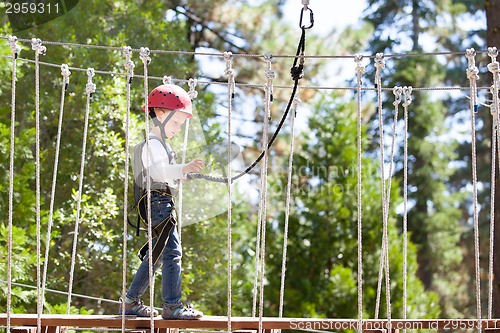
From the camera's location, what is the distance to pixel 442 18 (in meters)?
11.4

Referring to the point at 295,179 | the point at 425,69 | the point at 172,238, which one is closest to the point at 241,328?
the point at 172,238

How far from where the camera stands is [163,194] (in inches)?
100

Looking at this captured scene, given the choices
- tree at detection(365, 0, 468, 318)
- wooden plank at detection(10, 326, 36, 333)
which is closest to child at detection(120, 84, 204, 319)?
wooden plank at detection(10, 326, 36, 333)

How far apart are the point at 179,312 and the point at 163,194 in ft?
1.31

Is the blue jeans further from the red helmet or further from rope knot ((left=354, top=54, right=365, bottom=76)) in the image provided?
rope knot ((left=354, top=54, right=365, bottom=76))

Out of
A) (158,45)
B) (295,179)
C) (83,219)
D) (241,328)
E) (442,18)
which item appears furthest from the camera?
(442,18)

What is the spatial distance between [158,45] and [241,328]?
4071mm

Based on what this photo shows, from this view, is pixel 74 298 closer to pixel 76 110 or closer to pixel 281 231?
pixel 76 110

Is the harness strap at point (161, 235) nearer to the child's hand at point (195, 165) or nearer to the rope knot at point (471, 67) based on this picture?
the child's hand at point (195, 165)

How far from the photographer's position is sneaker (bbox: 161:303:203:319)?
2.40m

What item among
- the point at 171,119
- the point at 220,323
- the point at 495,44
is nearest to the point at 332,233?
the point at 495,44

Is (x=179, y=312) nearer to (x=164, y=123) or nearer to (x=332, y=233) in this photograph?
(x=164, y=123)

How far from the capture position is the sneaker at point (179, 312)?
2402 mm

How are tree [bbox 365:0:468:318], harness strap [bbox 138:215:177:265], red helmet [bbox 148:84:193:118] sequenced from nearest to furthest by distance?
harness strap [bbox 138:215:177:265]
red helmet [bbox 148:84:193:118]
tree [bbox 365:0:468:318]
